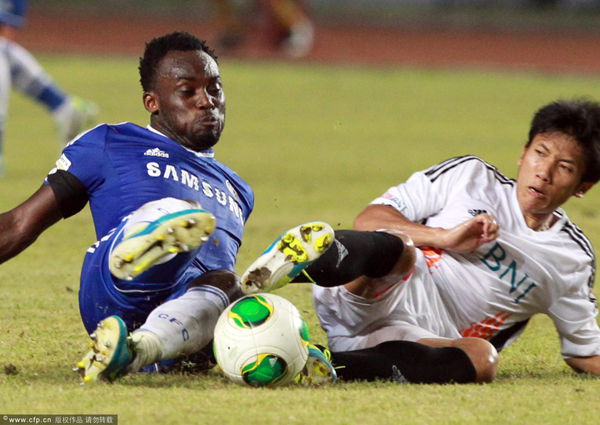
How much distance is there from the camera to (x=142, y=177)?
455cm

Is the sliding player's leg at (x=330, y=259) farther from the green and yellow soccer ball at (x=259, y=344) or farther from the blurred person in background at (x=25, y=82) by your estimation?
the blurred person in background at (x=25, y=82)

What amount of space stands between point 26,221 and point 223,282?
28.7 inches

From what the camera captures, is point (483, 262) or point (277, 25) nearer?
point (483, 262)

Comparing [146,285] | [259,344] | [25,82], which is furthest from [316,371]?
[25,82]

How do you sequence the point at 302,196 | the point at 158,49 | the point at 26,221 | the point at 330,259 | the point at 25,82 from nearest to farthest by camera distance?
the point at 330,259, the point at 26,221, the point at 158,49, the point at 302,196, the point at 25,82

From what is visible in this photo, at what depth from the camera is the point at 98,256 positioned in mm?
4297

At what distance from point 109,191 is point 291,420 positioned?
132 centimetres

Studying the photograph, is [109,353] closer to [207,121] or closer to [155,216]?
[155,216]

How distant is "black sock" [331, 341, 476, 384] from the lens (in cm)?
421

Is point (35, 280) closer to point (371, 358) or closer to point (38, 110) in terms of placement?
point (371, 358)

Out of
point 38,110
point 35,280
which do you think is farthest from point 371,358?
point 38,110

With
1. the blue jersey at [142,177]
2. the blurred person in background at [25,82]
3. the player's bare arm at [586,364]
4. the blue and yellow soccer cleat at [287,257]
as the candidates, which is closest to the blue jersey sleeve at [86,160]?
the blue jersey at [142,177]

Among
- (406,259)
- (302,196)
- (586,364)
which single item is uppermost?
(406,259)

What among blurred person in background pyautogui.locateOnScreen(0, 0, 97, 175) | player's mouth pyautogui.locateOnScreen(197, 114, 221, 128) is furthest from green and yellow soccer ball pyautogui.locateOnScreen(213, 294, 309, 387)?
blurred person in background pyautogui.locateOnScreen(0, 0, 97, 175)
